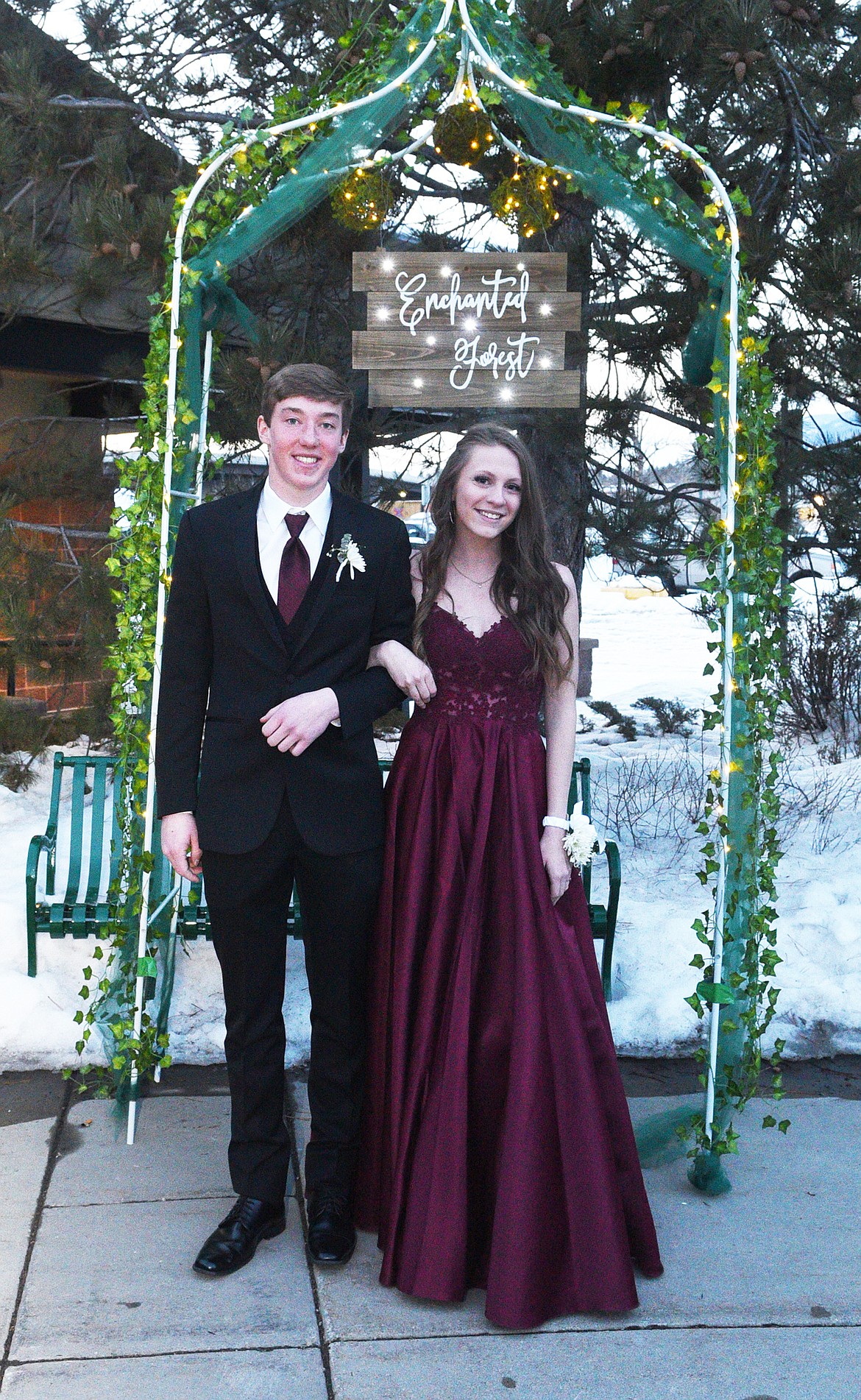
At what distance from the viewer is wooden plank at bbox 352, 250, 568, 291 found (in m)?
3.70

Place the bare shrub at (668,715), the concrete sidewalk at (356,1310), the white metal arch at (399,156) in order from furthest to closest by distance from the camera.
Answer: the bare shrub at (668,715) → the white metal arch at (399,156) → the concrete sidewalk at (356,1310)

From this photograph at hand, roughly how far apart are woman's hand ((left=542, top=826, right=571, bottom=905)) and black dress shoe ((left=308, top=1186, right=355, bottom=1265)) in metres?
0.90

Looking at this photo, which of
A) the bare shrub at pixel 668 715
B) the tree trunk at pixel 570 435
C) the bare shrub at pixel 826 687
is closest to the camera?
the tree trunk at pixel 570 435

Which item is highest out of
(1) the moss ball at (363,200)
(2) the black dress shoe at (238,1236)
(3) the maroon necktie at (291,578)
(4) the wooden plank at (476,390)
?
(1) the moss ball at (363,200)

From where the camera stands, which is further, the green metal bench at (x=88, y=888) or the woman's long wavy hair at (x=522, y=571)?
the green metal bench at (x=88, y=888)

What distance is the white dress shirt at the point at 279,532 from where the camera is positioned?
2867mm

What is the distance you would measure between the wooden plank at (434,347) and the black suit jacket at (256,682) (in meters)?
0.99

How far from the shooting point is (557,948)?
9.39 ft

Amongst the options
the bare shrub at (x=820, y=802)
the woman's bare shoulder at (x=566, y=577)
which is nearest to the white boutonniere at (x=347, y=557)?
the woman's bare shoulder at (x=566, y=577)

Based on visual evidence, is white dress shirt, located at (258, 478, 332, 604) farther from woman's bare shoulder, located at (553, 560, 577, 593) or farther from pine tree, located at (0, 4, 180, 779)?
pine tree, located at (0, 4, 180, 779)

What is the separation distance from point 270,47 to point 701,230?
3.19m

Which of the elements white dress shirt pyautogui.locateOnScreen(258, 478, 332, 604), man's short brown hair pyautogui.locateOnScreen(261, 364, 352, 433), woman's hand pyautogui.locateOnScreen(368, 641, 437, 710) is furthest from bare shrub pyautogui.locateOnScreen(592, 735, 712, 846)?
man's short brown hair pyautogui.locateOnScreen(261, 364, 352, 433)

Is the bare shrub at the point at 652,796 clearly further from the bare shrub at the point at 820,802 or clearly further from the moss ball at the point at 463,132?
the moss ball at the point at 463,132

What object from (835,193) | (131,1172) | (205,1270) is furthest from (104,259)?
(205,1270)
